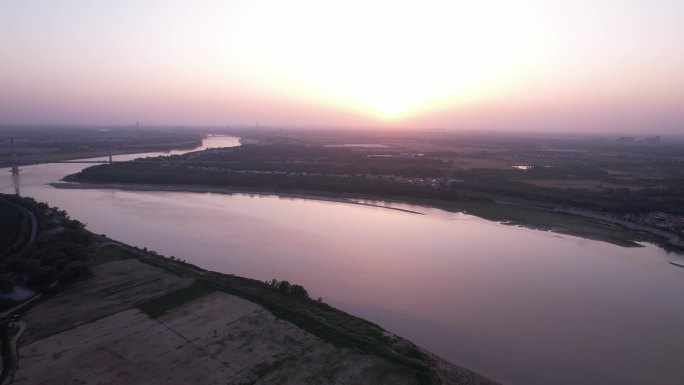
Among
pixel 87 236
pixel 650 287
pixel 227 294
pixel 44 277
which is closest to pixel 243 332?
pixel 227 294

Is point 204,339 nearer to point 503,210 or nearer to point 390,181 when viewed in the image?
point 503,210

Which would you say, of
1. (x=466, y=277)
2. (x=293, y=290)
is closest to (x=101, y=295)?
(x=293, y=290)

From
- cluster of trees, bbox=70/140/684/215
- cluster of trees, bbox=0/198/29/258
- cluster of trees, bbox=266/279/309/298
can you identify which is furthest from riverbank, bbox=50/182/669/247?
cluster of trees, bbox=266/279/309/298

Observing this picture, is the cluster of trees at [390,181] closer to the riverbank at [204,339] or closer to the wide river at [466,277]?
the wide river at [466,277]

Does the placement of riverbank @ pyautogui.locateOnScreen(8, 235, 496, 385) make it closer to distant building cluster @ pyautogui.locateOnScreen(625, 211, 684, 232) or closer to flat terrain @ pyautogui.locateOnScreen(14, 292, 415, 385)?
flat terrain @ pyautogui.locateOnScreen(14, 292, 415, 385)

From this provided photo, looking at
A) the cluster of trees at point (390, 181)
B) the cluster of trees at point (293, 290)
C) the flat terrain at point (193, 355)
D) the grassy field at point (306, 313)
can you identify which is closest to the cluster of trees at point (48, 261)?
the grassy field at point (306, 313)

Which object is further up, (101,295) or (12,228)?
(12,228)
